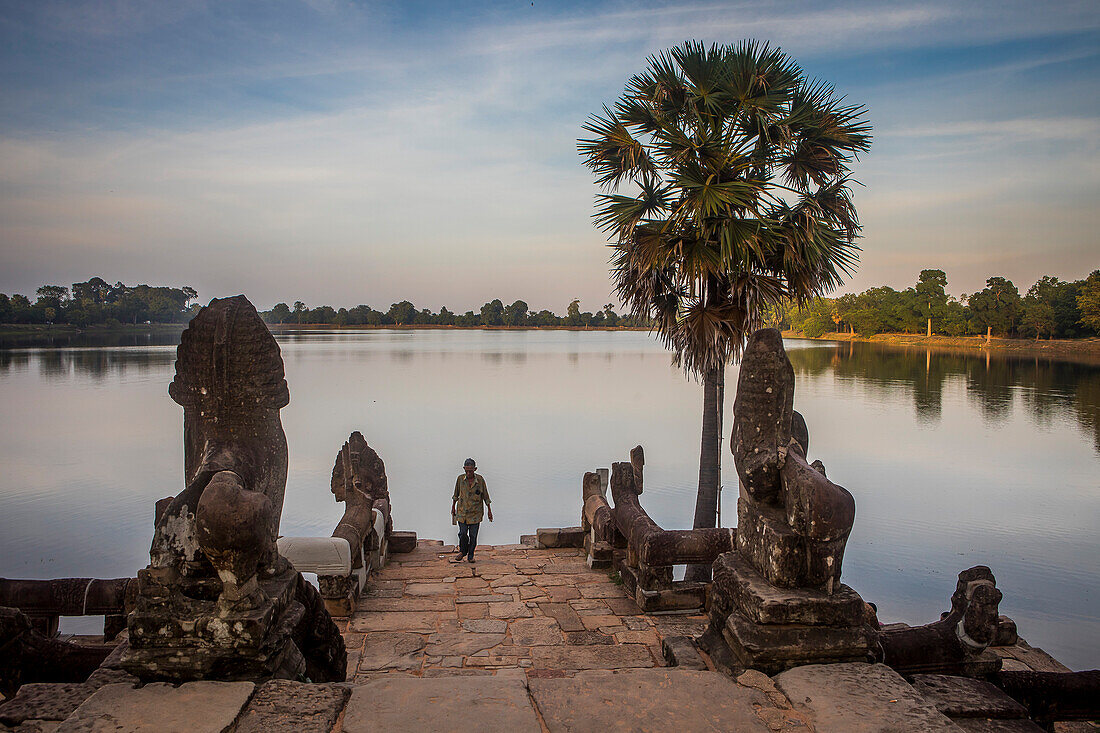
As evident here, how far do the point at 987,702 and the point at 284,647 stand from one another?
10.9 ft

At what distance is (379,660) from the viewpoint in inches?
196

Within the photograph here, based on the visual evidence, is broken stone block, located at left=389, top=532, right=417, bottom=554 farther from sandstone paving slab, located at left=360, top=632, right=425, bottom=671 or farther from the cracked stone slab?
sandstone paving slab, located at left=360, top=632, right=425, bottom=671

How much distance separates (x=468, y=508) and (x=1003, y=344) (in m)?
70.3

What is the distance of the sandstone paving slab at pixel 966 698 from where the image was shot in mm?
2947

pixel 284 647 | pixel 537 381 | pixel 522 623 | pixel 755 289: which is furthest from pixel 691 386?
pixel 284 647

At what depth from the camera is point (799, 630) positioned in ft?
10.1

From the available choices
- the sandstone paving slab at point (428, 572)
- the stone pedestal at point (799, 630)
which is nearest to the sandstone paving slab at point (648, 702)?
the stone pedestal at point (799, 630)

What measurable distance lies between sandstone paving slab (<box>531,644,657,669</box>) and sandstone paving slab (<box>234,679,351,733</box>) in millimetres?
2431

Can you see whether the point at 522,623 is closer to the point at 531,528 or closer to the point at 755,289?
the point at 755,289

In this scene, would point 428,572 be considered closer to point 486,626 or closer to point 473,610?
point 473,610

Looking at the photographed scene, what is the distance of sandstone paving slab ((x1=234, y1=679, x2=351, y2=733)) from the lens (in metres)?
2.52

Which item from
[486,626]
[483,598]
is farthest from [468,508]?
[486,626]

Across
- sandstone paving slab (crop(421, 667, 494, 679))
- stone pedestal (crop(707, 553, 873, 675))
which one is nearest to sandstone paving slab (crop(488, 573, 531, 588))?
sandstone paving slab (crop(421, 667, 494, 679))

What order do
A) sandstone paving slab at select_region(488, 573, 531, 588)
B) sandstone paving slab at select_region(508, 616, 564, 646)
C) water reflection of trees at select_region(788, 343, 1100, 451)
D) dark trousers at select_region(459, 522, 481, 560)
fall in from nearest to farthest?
sandstone paving slab at select_region(508, 616, 564, 646)
sandstone paving slab at select_region(488, 573, 531, 588)
dark trousers at select_region(459, 522, 481, 560)
water reflection of trees at select_region(788, 343, 1100, 451)
